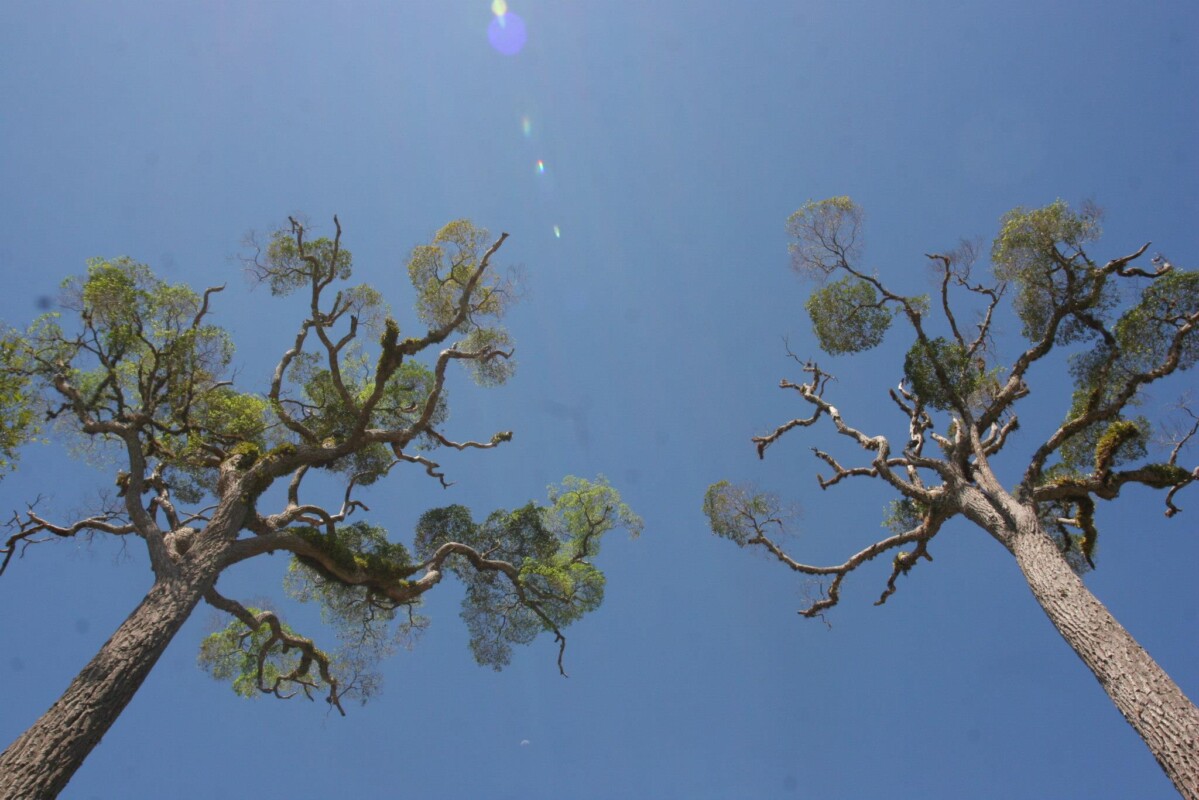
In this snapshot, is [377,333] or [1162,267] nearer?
[1162,267]

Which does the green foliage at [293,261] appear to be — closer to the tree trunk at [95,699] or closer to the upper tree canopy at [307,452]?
the upper tree canopy at [307,452]

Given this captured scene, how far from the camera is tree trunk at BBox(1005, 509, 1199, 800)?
6184 mm

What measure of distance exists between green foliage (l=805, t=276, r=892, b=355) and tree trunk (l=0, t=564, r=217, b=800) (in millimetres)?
13616

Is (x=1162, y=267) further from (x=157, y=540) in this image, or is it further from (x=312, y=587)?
(x=312, y=587)

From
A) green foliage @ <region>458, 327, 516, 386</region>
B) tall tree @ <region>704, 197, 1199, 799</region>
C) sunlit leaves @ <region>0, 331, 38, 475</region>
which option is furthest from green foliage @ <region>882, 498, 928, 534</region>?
sunlit leaves @ <region>0, 331, 38, 475</region>

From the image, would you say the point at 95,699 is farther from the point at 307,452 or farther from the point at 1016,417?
the point at 1016,417

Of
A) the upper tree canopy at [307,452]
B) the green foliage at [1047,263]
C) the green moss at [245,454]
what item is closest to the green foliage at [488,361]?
the upper tree canopy at [307,452]

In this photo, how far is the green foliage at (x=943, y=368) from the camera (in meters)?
13.2

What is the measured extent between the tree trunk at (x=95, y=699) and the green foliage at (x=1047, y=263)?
15.6 metres

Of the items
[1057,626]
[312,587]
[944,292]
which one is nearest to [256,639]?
[312,587]

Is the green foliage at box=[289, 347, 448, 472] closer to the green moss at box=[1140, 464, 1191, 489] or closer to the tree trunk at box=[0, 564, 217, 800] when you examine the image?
the tree trunk at box=[0, 564, 217, 800]

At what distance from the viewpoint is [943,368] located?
1305cm

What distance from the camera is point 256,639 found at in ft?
45.5

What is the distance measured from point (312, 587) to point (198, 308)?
269 inches
